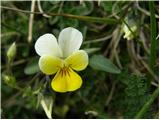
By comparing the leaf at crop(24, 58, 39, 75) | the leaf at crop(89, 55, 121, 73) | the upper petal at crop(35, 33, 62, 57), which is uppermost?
the upper petal at crop(35, 33, 62, 57)

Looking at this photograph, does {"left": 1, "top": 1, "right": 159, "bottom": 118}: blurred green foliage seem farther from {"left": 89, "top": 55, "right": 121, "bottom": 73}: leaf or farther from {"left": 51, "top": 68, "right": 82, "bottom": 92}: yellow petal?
{"left": 51, "top": 68, "right": 82, "bottom": 92}: yellow petal

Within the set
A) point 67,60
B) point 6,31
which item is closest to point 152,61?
point 67,60

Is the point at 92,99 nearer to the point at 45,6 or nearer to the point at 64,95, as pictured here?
the point at 64,95

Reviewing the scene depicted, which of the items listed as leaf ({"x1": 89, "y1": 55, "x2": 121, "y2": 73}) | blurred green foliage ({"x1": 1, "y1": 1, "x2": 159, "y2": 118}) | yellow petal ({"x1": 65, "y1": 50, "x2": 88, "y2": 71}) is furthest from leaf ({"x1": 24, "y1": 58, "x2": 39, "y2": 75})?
yellow petal ({"x1": 65, "y1": 50, "x2": 88, "y2": 71})

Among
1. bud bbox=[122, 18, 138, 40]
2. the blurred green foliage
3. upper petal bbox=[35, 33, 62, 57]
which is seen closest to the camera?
upper petal bbox=[35, 33, 62, 57]

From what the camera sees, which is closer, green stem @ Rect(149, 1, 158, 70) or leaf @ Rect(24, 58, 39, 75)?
green stem @ Rect(149, 1, 158, 70)

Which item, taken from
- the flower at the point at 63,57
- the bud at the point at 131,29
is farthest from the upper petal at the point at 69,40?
the bud at the point at 131,29

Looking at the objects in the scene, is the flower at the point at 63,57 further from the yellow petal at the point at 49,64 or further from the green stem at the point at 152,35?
the green stem at the point at 152,35

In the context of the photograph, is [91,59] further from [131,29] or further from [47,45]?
[47,45]
